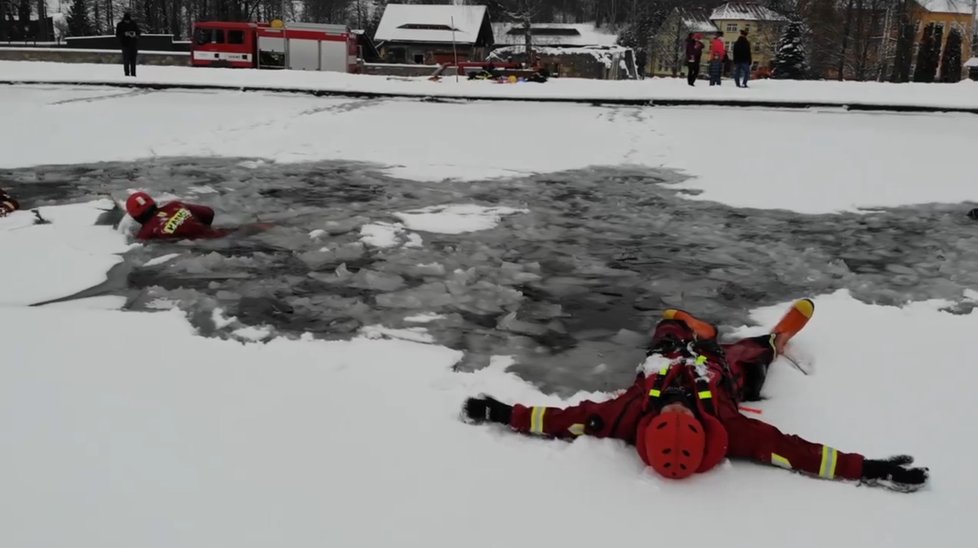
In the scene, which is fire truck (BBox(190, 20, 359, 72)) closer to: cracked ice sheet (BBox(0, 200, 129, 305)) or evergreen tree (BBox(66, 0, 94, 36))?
cracked ice sheet (BBox(0, 200, 129, 305))

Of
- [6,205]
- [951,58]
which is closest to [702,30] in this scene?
[951,58]

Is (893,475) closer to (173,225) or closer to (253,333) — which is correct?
(253,333)

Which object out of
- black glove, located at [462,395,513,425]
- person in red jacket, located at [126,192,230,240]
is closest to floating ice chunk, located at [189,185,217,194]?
person in red jacket, located at [126,192,230,240]

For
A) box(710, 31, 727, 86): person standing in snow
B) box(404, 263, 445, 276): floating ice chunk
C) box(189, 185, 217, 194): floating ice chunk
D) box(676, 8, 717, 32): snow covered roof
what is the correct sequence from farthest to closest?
box(676, 8, 717, 32): snow covered roof → box(710, 31, 727, 86): person standing in snow → box(189, 185, 217, 194): floating ice chunk → box(404, 263, 445, 276): floating ice chunk

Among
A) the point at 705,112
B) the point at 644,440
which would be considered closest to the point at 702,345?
the point at 644,440

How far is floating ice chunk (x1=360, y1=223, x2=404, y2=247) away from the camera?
5582 mm

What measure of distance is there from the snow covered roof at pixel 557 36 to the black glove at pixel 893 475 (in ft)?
189

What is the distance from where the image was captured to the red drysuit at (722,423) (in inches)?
105

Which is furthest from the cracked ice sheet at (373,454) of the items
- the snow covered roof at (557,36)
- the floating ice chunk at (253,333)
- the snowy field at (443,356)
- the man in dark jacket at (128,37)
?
the snow covered roof at (557,36)

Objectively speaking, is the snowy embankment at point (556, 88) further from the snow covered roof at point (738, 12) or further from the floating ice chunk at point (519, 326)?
the snow covered roof at point (738, 12)

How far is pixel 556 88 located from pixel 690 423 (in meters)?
17.4

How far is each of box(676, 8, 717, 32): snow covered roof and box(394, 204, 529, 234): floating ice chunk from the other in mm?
62861

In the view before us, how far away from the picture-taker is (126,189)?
748 centimetres

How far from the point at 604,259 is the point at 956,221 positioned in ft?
11.1
